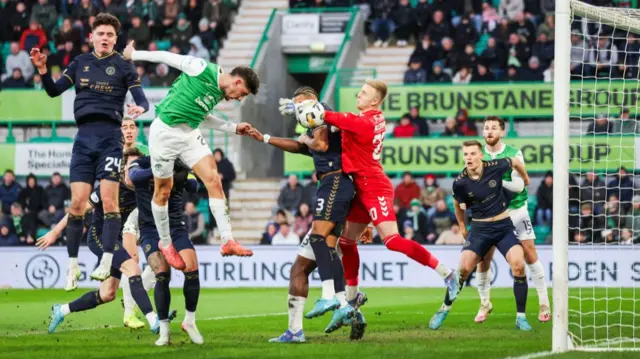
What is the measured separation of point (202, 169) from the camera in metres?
11.1

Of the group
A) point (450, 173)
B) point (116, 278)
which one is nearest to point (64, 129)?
point (450, 173)

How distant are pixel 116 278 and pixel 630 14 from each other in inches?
238

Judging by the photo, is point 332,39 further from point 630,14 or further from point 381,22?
point 630,14

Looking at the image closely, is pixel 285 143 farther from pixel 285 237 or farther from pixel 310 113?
pixel 285 237

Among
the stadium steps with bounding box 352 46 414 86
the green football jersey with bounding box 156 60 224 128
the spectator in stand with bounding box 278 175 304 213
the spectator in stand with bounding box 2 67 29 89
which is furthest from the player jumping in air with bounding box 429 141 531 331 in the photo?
the spectator in stand with bounding box 2 67 29 89

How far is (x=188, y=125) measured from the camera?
11.1 metres

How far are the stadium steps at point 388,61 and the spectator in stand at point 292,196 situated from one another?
17.4ft

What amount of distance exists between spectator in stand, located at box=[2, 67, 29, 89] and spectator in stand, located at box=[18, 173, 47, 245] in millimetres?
3986

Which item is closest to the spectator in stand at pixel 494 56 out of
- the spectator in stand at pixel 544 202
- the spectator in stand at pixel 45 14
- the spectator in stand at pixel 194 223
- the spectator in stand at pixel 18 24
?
the spectator in stand at pixel 544 202

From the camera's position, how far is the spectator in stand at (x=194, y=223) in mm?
24516

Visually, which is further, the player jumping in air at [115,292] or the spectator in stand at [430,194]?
the spectator in stand at [430,194]

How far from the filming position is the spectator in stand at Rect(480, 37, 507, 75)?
26.6m

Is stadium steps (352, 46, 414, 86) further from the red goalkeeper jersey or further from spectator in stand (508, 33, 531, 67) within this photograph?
the red goalkeeper jersey

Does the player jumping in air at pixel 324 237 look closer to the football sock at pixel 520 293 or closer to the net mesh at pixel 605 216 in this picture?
the football sock at pixel 520 293
